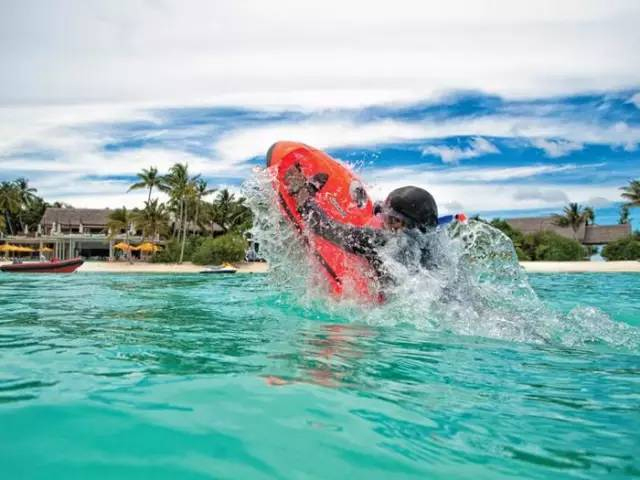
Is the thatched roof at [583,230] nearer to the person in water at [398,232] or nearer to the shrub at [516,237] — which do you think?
the shrub at [516,237]

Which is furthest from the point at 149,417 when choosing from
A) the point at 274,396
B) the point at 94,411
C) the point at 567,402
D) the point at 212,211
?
the point at 212,211

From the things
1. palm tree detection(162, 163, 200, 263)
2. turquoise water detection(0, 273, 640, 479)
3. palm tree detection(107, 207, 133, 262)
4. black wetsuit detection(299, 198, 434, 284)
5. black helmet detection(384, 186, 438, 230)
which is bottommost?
turquoise water detection(0, 273, 640, 479)

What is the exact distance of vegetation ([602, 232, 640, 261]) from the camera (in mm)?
38219

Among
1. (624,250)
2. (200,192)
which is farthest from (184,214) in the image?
(624,250)

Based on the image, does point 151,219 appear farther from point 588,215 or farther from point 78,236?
point 588,215

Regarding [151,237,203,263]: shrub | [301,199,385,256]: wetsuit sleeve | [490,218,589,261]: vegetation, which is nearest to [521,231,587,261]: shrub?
[490,218,589,261]: vegetation

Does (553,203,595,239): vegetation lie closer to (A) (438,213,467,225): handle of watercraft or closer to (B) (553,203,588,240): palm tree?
(B) (553,203,588,240): palm tree

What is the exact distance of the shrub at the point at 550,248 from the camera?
129ft

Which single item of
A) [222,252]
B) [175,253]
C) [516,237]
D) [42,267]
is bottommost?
[42,267]

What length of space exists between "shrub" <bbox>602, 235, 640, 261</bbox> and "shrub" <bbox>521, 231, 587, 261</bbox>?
158 centimetres

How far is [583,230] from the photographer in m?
55.9

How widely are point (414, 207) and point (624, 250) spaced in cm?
3848

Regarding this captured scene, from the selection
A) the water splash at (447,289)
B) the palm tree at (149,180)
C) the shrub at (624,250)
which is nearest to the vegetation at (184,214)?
the palm tree at (149,180)

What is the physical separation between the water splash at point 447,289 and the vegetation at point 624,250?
35893mm
